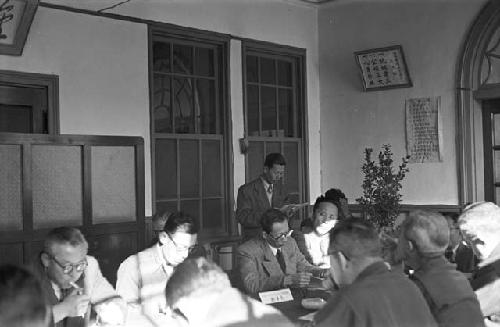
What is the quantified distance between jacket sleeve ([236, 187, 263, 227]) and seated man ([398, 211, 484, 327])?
2.34m

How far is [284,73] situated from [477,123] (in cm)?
187

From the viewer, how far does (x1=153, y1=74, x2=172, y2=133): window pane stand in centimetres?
545

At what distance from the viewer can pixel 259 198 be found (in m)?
5.23

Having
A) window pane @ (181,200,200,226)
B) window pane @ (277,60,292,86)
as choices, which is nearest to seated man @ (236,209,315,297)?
window pane @ (181,200,200,226)

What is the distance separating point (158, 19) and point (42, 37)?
41.3 inches

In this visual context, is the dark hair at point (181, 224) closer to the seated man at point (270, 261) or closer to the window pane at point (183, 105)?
the seated man at point (270, 261)

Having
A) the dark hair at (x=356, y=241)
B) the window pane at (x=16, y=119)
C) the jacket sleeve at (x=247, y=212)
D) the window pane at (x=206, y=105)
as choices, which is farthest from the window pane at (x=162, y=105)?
the dark hair at (x=356, y=241)

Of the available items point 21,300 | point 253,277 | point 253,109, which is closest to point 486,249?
point 253,277

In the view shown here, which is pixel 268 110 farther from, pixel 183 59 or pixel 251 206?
pixel 251 206

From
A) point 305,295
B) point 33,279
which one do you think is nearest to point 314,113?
point 305,295

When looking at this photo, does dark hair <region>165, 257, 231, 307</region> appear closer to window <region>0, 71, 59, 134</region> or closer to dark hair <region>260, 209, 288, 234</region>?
dark hair <region>260, 209, 288, 234</region>

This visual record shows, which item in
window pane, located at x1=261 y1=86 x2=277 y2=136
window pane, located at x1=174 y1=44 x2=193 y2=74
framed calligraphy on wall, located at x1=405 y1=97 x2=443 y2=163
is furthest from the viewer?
window pane, located at x1=261 y1=86 x2=277 y2=136

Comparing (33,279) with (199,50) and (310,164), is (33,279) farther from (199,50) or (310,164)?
(310,164)

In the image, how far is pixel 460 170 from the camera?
19.1 ft
